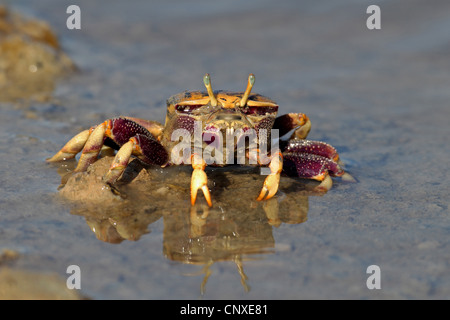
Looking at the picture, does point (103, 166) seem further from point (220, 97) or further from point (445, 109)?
point (445, 109)

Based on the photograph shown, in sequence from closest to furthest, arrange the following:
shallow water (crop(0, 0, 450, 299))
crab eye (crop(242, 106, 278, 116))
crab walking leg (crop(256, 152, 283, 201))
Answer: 1. shallow water (crop(0, 0, 450, 299))
2. crab walking leg (crop(256, 152, 283, 201))
3. crab eye (crop(242, 106, 278, 116))

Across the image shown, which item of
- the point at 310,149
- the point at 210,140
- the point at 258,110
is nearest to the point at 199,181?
the point at 210,140

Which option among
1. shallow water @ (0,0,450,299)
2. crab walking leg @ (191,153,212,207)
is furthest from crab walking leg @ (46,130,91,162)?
crab walking leg @ (191,153,212,207)

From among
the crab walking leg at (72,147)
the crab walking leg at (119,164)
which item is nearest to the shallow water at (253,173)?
the crab walking leg at (72,147)

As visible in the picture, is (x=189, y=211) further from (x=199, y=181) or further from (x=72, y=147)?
(x=72, y=147)

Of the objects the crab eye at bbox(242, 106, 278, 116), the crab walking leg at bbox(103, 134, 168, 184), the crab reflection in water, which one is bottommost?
the crab reflection in water

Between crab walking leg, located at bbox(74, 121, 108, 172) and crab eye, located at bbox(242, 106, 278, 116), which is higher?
crab eye, located at bbox(242, 106, 278, 116)

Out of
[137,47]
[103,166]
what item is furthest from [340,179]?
[137,47]

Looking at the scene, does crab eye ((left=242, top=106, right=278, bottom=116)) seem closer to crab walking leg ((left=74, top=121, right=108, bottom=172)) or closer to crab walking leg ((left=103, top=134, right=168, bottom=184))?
crab walking leg ((left=103, top=134, right=168, bottom=184))
